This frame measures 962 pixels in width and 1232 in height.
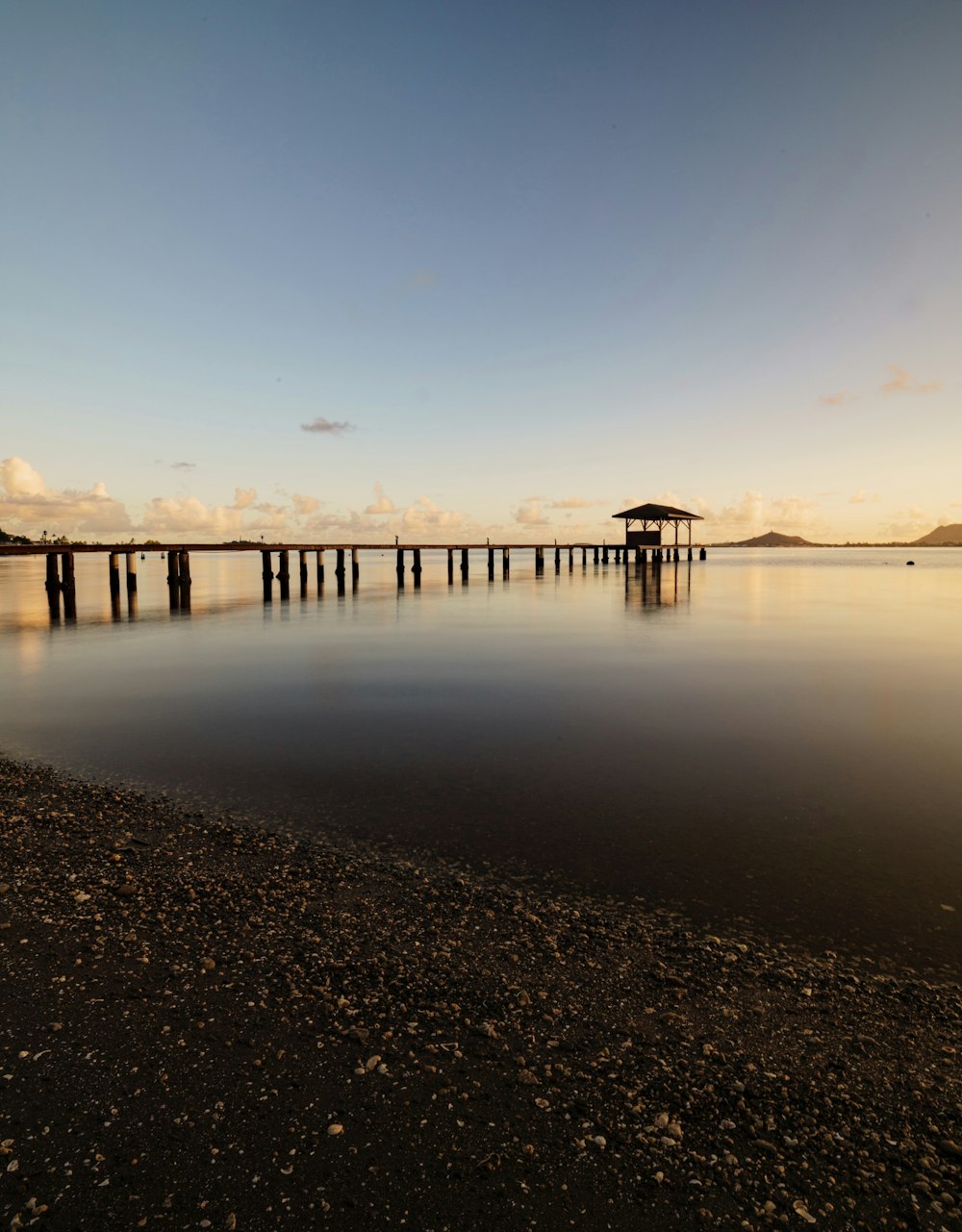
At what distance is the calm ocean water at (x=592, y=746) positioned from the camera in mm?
6211

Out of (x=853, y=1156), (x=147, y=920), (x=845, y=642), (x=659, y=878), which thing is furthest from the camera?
(x=845, y=642)

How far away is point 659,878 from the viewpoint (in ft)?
19.8

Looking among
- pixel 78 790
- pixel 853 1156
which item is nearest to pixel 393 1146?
pixel 853 1156

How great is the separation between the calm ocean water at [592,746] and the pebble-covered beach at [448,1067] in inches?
44.3

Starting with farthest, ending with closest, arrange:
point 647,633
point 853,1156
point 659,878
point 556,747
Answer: point 647,633
point 556,747
point 659,878
point 853,1156

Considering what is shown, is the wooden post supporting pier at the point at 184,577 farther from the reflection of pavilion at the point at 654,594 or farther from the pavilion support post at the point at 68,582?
the reflection of pavilion at the point at 654,594

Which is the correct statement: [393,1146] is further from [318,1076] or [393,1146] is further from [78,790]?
[78,790]

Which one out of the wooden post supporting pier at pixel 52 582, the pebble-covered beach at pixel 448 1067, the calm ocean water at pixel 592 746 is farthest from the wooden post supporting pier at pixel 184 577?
the pebble-covered beach at pixel 448 1067

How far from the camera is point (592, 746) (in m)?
10.4

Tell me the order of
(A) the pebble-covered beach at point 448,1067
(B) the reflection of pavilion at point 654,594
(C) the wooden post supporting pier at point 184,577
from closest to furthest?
1. (A) the pebble-covered beach at point 448,1067
2. (B) the reflection of pavilion at point 654,594
3. (C) the wooden post supporting pier at point 184,577

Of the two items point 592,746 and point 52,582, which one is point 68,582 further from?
point 592,746

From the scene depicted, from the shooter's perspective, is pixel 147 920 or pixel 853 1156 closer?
pixel 853 1156

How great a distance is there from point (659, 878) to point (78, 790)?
707 cm

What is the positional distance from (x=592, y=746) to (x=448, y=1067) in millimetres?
7097
